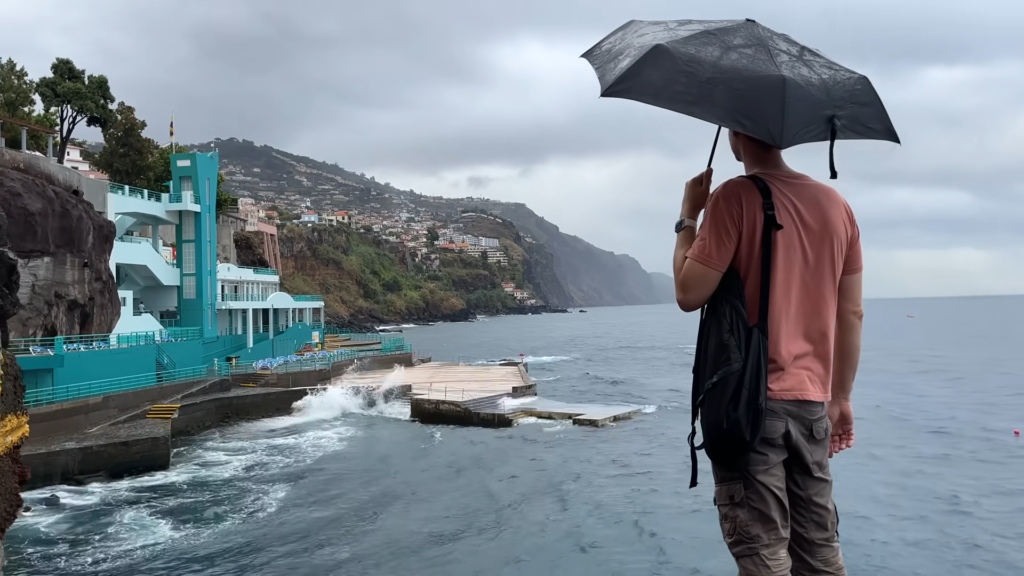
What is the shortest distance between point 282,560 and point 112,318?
19.0 m

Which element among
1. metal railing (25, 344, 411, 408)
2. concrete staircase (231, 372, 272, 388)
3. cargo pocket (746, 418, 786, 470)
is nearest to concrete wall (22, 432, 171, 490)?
metal railing (25, 344, 411, 408)

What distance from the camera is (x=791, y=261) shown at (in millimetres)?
2713

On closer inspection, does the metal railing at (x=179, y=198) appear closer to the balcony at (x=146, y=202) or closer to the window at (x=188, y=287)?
the balcony at (x=146, y=202)

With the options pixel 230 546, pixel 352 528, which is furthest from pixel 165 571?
pixel 352 528

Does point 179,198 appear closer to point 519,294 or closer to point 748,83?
point 748,83

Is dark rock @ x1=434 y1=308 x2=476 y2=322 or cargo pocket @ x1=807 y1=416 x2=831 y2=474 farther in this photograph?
dark rock @ x1=434 y1=308 x2=476 y2=322

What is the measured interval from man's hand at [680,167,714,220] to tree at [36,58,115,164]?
47017mm

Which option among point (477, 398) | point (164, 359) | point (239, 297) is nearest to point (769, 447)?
point (477, 398)

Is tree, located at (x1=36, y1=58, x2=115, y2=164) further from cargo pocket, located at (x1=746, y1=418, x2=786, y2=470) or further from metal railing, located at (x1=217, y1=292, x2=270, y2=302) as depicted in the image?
cargo pocket, located at (x1=746, y1=418, x2=786, y2=470)

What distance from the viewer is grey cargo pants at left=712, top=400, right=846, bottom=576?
2.70m

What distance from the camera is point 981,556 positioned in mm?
14320

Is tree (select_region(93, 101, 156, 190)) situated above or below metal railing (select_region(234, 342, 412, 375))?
above

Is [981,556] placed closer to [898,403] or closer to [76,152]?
[898,403]

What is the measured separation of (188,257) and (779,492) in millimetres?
35394
